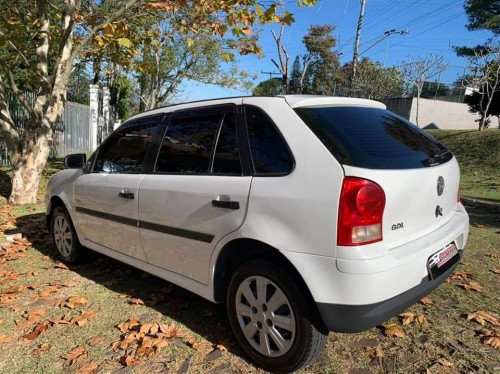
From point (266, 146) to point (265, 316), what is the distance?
110cm

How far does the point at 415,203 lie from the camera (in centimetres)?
267

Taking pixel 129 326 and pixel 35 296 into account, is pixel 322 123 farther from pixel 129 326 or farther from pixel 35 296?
pixel 35 296

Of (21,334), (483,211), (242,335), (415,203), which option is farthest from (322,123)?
(483,211)

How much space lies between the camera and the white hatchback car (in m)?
2.43

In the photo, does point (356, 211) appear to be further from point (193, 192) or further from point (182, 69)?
point (182, 69)

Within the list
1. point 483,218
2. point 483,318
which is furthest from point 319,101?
point 483,218

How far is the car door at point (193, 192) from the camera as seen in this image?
9.69 ft

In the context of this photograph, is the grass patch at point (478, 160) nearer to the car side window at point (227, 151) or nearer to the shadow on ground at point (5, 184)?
the car side window at point (227, 151)

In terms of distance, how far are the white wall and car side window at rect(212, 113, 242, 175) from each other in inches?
1065

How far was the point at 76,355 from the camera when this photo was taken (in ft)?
10.2

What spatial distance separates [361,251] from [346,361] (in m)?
0.99

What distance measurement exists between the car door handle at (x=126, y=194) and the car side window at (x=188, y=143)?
1.16 feet

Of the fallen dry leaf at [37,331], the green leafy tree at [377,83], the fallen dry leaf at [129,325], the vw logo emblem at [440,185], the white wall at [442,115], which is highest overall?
the green leafy tree at [377,83]

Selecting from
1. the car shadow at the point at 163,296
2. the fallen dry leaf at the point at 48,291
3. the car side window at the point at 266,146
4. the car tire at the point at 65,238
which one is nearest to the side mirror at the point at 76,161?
the car tire at the point at 65,238
